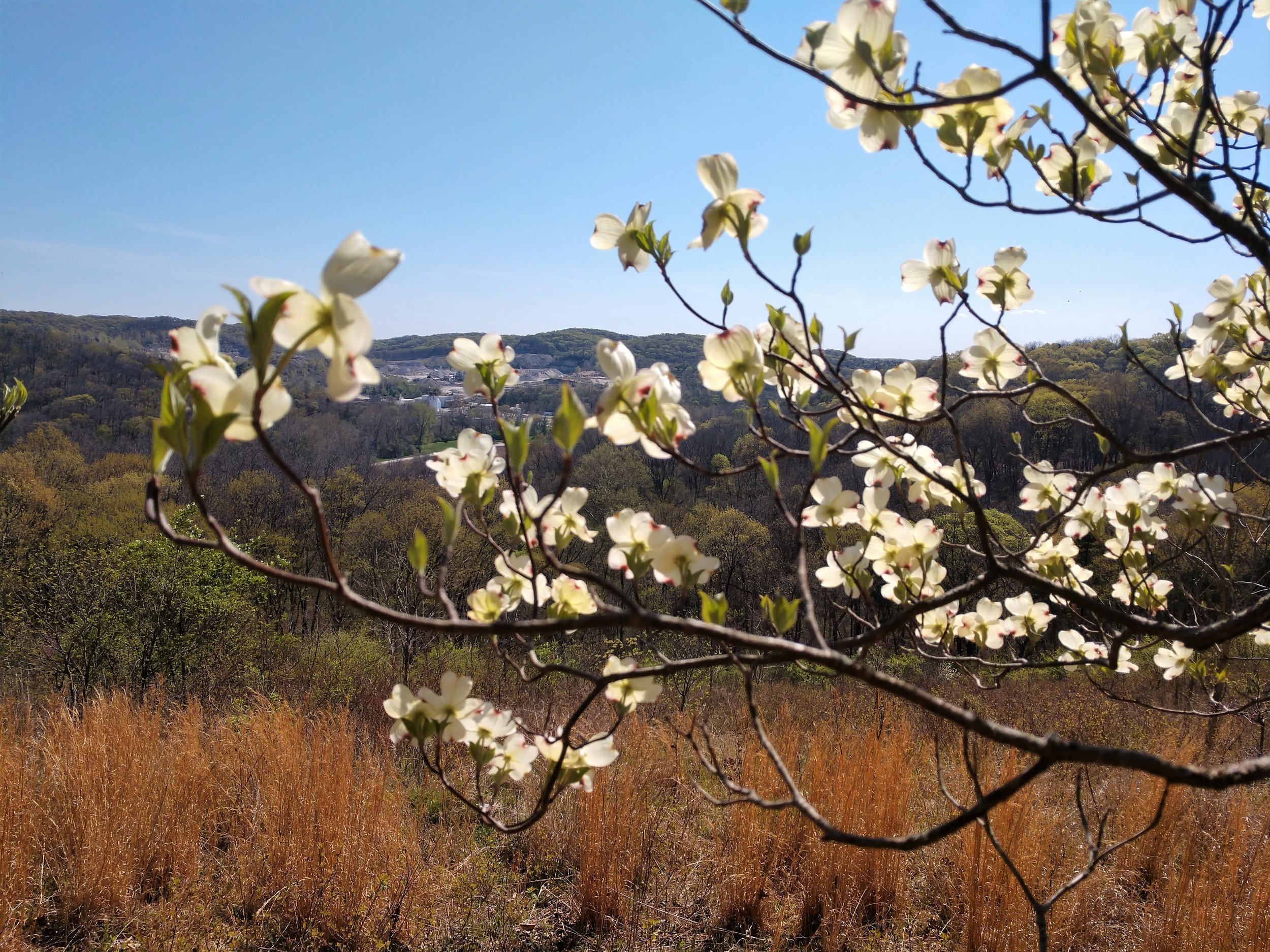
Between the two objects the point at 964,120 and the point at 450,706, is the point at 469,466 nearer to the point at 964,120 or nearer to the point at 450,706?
the point at 450,706

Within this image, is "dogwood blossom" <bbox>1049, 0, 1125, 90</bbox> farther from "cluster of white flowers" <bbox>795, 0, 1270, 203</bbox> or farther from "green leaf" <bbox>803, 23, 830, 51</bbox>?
"green leaf" <bbox>803, 23, 830, 51</bbox>

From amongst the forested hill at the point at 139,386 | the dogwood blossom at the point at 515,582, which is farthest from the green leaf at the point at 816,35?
the forested hill at the point at 139,386

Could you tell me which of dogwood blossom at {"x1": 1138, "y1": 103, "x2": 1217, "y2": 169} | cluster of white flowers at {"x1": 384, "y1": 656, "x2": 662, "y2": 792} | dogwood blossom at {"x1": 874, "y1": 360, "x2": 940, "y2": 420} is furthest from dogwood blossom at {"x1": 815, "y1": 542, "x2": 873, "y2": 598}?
dogwood blossom at {"x1": 1138, "y1": 103, "x2": 1217, "y2": 169}

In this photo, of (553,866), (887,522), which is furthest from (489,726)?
(553,866)

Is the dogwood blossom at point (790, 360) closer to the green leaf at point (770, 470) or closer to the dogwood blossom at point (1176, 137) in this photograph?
the green leaf at point (770, 470)

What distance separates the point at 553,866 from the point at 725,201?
2.82 m

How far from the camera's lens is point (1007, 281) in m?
0.96

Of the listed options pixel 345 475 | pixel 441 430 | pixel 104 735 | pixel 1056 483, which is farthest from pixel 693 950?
pixel 441 430

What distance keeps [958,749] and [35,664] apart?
27.5ft

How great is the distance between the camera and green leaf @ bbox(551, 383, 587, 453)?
Answer: 41 centimetres

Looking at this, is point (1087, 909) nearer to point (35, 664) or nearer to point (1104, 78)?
point (1104, 78)

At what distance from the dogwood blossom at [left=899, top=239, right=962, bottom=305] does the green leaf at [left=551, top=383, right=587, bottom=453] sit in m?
0.68

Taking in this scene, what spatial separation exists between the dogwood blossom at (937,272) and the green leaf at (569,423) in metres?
0.68

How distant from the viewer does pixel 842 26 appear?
613 millimetres
